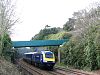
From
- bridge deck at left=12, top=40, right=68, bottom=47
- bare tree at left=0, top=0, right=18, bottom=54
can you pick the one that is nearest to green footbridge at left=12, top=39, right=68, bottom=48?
bridge deck at left=12, top=40, right=68, bottom=47

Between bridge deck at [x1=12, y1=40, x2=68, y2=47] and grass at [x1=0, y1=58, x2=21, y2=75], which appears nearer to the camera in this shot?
grass at [x1=0, y1=58, x2=21, y2=75]

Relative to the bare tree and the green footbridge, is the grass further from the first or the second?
the green footbridge

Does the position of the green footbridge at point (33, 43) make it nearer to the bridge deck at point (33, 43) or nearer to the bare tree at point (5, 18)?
the bridge deck at point (33, 43)

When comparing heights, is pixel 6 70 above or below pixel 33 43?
below

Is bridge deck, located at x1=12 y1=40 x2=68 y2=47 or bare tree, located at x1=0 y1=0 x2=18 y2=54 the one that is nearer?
bare tree, located at x1=0 y1=0 x2=18 y2=54

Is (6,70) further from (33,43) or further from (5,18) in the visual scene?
(33,43)

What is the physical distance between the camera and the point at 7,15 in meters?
31.8

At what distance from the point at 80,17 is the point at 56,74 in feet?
78.5

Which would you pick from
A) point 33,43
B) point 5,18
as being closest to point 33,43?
point 33,43

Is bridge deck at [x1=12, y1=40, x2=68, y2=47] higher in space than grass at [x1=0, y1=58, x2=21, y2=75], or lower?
higher

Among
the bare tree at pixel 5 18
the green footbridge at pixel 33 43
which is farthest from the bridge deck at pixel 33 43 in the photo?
the bare tree at pixel 5 18

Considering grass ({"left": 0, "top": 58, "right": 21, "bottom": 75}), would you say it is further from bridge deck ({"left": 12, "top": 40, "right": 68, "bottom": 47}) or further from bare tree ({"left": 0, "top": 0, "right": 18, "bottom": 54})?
bridge deck ({"left": 12, "top": 40, "right": 68, "bottom": 47})

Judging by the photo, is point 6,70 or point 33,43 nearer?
point 6,70

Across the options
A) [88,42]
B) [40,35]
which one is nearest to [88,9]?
[88,42]
